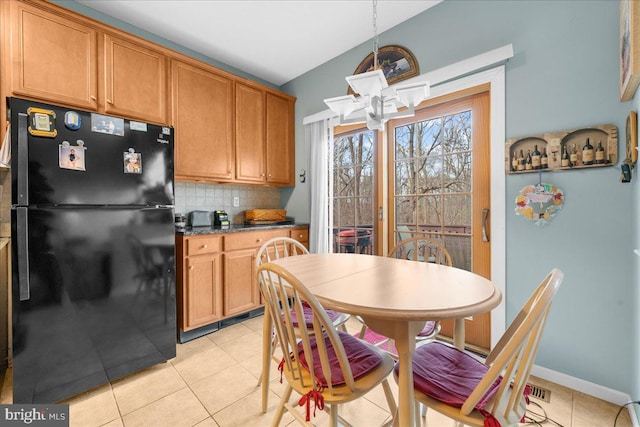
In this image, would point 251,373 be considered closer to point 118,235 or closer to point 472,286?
point 118,235

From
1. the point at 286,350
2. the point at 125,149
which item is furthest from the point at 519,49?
the point at 125,149

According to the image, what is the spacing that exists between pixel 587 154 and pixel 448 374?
5.10ft

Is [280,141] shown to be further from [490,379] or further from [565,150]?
[490,379]

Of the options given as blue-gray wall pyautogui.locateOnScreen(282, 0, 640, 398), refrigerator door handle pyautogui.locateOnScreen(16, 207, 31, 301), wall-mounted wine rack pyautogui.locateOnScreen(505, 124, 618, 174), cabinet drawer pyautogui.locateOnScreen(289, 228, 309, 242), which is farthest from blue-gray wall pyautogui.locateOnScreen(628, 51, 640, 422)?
refrigerator door handle pyautogui.locateOnScreen(16, 207, 31, 301)

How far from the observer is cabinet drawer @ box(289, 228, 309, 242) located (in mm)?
3156

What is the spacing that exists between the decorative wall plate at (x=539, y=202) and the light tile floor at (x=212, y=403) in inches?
42.1

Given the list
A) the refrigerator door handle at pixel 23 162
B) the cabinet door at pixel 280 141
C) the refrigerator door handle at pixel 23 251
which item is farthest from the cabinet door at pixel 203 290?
the cabinet door at pixel 280 141

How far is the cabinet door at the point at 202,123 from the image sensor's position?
8.47 feet

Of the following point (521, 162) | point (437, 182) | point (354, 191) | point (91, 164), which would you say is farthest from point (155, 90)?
point (521, 162)

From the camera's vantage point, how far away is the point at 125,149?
6.03ft

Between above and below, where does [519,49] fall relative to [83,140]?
above

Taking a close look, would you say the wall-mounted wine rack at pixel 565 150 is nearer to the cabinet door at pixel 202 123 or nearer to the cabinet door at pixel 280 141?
the cabinet door at pixel 280 141

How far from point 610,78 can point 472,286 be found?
1525 millimetres

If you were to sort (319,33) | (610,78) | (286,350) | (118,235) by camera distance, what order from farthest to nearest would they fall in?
(319,33)
(118,235)
(610,78)
(286,350)
